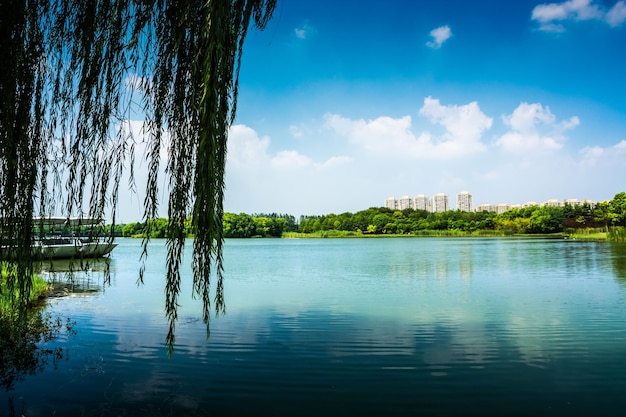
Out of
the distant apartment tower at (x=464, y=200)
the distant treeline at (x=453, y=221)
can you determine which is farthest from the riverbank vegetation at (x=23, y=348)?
the distant apartment tower at (x=464, y=200)

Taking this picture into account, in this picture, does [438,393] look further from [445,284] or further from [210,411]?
[445,284]

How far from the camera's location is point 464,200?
180 metres

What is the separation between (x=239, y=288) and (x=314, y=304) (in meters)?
4.52

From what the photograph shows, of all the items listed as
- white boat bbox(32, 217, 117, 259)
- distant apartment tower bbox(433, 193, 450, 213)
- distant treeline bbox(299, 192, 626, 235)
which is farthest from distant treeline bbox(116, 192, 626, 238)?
distant apartment tower bbox(433, 193, 450, 213)

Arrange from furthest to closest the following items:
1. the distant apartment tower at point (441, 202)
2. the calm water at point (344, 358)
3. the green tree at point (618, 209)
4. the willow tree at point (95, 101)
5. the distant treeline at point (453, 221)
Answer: the distant apartment tower at point (441, 202), the distant treeline at point (453, 221), the green tree at point (618, 209), the calm water at point (344, 358), the willow tree at point (95, 101)

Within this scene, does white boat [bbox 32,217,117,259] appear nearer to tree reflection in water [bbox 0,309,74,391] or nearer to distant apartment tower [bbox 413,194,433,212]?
tree reflection in water [bbox 0,309,74,391]

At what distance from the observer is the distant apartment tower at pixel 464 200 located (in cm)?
17912

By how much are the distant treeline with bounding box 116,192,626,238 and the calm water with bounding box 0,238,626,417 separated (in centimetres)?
4851

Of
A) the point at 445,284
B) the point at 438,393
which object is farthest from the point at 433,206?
the point at 438,393

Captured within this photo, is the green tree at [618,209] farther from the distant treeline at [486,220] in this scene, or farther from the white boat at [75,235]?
the white boat at [75,235]

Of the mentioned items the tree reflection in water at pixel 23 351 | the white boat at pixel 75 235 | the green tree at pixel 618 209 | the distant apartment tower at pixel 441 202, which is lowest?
the tree reflection in water at pixel 23 351

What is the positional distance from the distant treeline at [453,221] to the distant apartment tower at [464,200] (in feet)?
230

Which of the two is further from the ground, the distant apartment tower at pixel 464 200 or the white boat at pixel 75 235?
the distant apartment tower at pixel 464 200

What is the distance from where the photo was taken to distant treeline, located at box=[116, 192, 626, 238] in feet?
221
